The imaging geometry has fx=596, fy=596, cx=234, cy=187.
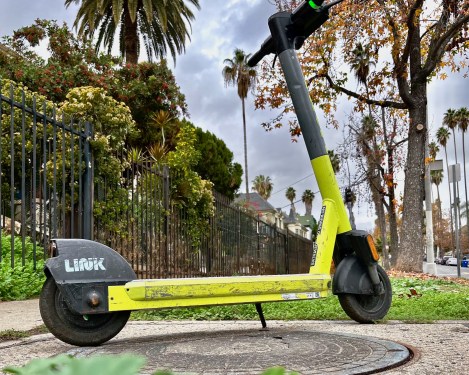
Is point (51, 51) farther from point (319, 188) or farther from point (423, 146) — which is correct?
point (319, 188)

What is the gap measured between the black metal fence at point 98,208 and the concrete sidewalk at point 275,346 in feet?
4.57

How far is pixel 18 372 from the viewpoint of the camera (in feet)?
1.23

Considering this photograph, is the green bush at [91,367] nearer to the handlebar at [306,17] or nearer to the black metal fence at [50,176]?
the handlebar at [306,17]

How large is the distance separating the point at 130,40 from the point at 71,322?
2081 cm

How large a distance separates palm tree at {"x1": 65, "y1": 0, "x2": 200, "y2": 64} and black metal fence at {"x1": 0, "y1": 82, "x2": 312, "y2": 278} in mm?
10732

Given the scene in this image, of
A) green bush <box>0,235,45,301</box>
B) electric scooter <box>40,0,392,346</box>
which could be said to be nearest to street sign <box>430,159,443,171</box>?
green bush <box>0,235,45,301</box>

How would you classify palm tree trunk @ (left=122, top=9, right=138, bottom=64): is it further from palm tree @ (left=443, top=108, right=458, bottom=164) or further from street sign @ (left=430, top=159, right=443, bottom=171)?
palm tree @ (left=443, top=108, right=458, bottom=164)

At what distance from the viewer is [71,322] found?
351cm

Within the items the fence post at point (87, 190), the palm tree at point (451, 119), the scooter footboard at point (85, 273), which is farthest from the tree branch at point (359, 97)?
the palm tree at point (451, 119)

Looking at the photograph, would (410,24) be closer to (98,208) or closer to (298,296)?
(98,208)

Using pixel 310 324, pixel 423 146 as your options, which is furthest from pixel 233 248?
pixel 310 324

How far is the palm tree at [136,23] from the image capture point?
22.1m

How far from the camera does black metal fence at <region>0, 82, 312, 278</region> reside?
18.0 ft

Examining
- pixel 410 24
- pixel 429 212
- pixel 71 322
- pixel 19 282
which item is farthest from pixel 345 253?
pixel 429 212
